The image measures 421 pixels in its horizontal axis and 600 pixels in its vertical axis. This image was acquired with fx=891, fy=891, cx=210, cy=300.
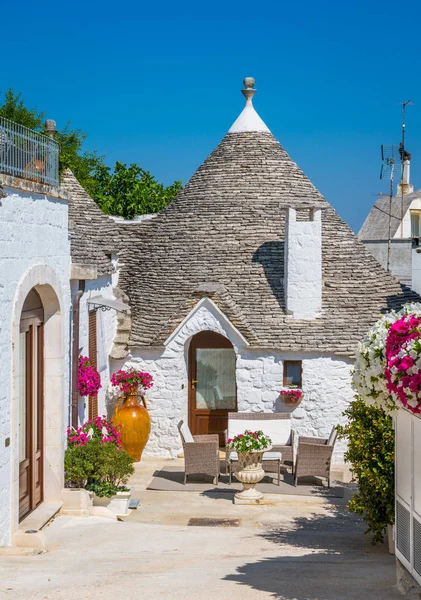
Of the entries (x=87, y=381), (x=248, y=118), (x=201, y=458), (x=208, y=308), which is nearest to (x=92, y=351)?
(x=87, y=381)

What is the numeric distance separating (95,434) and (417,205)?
902 inches

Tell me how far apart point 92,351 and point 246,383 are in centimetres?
356

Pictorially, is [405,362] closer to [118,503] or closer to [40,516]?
[40,516]

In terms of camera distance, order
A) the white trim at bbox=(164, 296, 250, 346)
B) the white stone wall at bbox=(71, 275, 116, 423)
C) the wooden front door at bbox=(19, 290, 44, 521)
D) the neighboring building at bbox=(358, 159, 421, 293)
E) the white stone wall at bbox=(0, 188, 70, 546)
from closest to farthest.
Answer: the white stone wall at bbox=(0, 188, 70, 546) → the wooden front door at bbox=(19, 290, 44, 521) → the white stone wall at bbox=(71, 275, 116, 423) → the white trim at bbox=(164, 296, 250, 346) → the neighboring building at bbox=(358, 159, 421, 293)

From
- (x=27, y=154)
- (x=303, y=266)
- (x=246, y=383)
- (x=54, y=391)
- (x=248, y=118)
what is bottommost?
(x=246, y=383)

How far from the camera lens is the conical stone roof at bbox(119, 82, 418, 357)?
18.7 metres

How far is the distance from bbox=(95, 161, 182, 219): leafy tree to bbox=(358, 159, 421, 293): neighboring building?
9.03 m

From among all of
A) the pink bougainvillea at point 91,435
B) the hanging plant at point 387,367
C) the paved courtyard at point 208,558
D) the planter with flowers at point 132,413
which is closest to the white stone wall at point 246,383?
the planter with flowers at point 132,413

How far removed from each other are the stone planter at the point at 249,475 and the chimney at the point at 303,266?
4668mm

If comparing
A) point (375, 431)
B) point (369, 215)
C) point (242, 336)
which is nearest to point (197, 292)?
point (242, 336)

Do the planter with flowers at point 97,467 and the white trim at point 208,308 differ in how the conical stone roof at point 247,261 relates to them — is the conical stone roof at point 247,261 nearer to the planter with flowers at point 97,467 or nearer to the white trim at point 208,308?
the white trim at point 208,308

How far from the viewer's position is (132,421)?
1795 centimetres

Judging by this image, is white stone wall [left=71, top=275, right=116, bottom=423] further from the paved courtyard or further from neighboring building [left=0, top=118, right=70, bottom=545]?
the paved courtyard

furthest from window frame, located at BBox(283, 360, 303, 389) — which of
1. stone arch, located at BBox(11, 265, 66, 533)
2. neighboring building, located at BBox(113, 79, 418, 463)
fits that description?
stone arch, located at BBox(11, 265, 66, 533)
